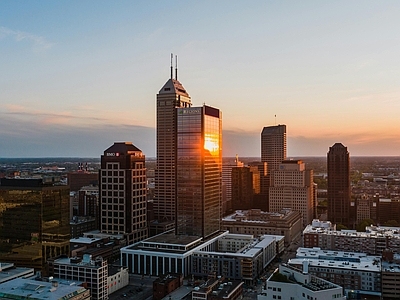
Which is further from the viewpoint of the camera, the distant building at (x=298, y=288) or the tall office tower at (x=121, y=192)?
the tall office tower at (x=121, y=192)

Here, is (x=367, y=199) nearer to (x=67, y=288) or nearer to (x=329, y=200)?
(x=329, y=200)

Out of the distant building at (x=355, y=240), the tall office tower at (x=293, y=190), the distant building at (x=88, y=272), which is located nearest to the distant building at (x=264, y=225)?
the distant building at (x=355, y=240)

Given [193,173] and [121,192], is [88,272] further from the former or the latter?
[121,192]

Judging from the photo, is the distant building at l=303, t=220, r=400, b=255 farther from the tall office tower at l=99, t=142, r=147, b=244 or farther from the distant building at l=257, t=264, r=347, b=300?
the distant building at l=257, t=264, r=347, b=300

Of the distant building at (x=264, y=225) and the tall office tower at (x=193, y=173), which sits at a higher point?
the tall office tower at (x=193, y=173)

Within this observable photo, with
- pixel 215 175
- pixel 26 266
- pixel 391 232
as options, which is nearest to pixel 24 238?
pixel 26 266

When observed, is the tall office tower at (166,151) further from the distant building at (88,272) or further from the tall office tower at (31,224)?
the distant building at (88,272)
